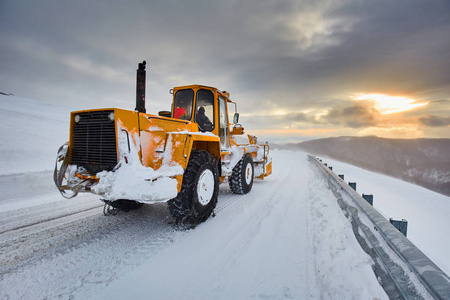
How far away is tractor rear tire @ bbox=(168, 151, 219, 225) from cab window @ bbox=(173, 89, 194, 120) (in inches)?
60.8

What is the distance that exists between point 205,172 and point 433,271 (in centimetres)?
314

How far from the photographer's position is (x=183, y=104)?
5.34 meters

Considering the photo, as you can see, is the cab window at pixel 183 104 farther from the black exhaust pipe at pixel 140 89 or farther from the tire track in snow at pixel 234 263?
the tire track in snow at pixel 234 263

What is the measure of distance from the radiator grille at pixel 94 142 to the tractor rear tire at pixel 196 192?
1072mm

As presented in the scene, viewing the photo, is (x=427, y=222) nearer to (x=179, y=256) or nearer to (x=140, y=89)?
(x=179, y=256)

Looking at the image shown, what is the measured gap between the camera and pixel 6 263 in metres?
2.63

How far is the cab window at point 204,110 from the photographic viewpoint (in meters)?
5.25

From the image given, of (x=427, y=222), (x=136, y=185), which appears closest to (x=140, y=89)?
(x=136, y=185)

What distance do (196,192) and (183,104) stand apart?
2423mm

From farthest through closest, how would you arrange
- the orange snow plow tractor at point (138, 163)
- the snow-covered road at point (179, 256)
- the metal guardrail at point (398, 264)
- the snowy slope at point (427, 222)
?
the snowy slope at point (427, 222) → the orange snow plow tractor at point (138, 163) → the snow-covered road at point (179, 256) → the metal guardrail at point (398, 264)

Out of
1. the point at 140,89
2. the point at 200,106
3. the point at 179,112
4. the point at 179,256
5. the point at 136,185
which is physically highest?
the point at 140,89

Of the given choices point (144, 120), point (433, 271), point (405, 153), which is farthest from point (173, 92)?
point (405, 153)

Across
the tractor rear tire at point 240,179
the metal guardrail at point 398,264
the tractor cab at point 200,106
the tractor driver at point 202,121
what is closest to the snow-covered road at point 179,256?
the metal guardrail at point 398,264

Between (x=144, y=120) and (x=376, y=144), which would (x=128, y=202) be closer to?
(x=144, y=120)
